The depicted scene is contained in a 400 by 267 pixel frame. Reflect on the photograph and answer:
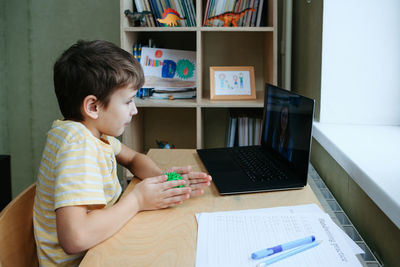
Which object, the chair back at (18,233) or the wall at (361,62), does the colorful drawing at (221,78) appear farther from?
the chair back at (18,233)

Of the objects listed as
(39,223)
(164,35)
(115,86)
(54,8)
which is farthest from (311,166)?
(54,8)

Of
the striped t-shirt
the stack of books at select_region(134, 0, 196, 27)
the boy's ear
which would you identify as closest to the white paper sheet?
the striped t-shirt

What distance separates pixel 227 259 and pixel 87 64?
0.62m

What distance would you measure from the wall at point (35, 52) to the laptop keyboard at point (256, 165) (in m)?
1.31

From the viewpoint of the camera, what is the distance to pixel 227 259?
0.74 m

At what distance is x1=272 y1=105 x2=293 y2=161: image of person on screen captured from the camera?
1.21 meters

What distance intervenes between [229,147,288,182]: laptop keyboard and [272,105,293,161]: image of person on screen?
5 centimetres

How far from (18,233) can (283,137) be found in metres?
0.81

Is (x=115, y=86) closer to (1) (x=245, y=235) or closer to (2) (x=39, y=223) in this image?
(2) (x=39, y=223)

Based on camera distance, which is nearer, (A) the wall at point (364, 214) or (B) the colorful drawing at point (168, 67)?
(A) the wall at point (364, 214)

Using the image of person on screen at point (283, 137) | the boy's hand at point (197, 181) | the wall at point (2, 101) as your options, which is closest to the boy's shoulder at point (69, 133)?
the boy's hand at point (197, 181)

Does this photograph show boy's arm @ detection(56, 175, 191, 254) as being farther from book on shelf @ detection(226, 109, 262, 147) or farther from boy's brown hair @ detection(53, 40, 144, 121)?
book on shelf @ detection(226, 109, 262, 147)

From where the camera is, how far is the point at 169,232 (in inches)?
34.0

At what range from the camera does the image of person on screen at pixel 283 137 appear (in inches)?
47.6
